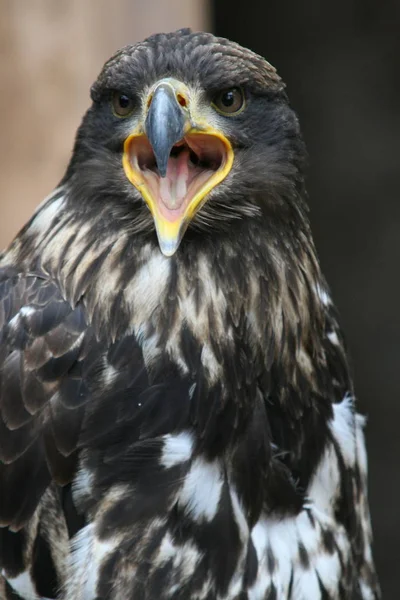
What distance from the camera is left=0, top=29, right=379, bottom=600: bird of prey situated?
9.07 ft

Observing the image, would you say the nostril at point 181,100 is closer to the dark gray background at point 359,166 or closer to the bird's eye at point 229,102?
the bird's eye at point 229,102

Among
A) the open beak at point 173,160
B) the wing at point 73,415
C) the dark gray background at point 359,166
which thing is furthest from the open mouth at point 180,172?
the dark gray background at point 359,166

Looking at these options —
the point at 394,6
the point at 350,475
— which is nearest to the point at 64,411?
the point at 350,475

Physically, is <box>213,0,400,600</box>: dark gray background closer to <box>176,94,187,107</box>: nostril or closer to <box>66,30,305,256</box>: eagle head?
<box>66,30,305,256</box>: eagle head

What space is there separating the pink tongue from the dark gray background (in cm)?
339

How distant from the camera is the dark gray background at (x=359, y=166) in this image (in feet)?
19.6

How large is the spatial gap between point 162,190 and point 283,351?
0.51 meters

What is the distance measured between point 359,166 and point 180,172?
3.48 meters

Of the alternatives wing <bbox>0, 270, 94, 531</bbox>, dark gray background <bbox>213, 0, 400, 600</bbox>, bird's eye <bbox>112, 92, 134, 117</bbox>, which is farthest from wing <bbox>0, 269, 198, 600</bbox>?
dark gray background <bbox>213, 0, 400, 600</bbox>

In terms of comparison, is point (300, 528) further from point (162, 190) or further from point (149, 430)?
point (162, 190)

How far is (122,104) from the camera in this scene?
9.06ft

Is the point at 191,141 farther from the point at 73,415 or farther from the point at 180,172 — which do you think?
the point at 73,415

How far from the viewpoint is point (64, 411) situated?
9.18ft

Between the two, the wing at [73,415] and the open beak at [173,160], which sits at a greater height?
the open beak at [173,160]
